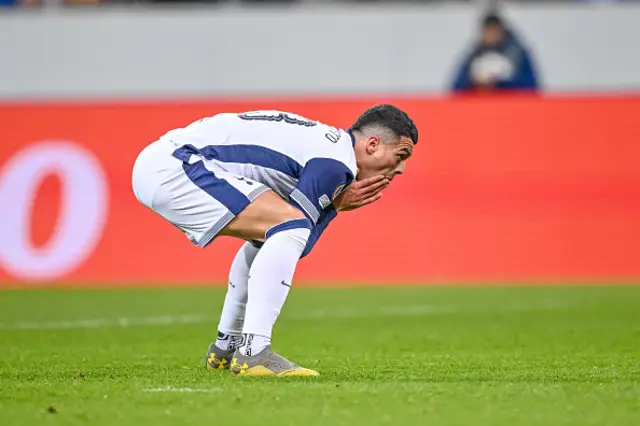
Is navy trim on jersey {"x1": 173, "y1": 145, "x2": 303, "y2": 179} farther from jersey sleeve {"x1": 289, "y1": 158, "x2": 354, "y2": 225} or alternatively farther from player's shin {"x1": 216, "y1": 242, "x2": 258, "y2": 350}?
player's shin {"x1": 216, "y1": 242, "x2": 258, "y2": 350}

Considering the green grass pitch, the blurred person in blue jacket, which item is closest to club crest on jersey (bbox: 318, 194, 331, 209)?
the green grass pitch

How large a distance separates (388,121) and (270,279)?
3.59 feet

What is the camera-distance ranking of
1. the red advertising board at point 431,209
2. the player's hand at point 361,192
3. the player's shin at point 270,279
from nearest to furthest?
the player's shin at point 270,279
the player's hand at point 361,192
the red advertising board at point 431,209

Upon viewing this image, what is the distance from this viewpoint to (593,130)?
1411 centimetres

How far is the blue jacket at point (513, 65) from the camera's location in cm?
1605

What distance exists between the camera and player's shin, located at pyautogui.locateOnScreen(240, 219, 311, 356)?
6.54m

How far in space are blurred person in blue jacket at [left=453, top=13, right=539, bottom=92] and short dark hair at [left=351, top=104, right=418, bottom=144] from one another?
30.1 feet

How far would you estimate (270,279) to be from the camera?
6539mm

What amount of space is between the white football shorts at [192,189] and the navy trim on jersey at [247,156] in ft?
0.09

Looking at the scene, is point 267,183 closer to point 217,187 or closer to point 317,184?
point 217,187

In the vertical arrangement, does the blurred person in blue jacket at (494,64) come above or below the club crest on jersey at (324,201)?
above

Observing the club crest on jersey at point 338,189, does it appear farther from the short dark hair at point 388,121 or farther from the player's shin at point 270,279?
the short dark hair at point 388,121

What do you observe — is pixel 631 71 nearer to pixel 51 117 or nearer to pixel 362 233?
pixel 362 233

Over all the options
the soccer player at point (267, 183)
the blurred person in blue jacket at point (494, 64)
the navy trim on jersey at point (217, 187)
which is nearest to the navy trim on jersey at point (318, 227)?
the soccer player at point (267, 183)
